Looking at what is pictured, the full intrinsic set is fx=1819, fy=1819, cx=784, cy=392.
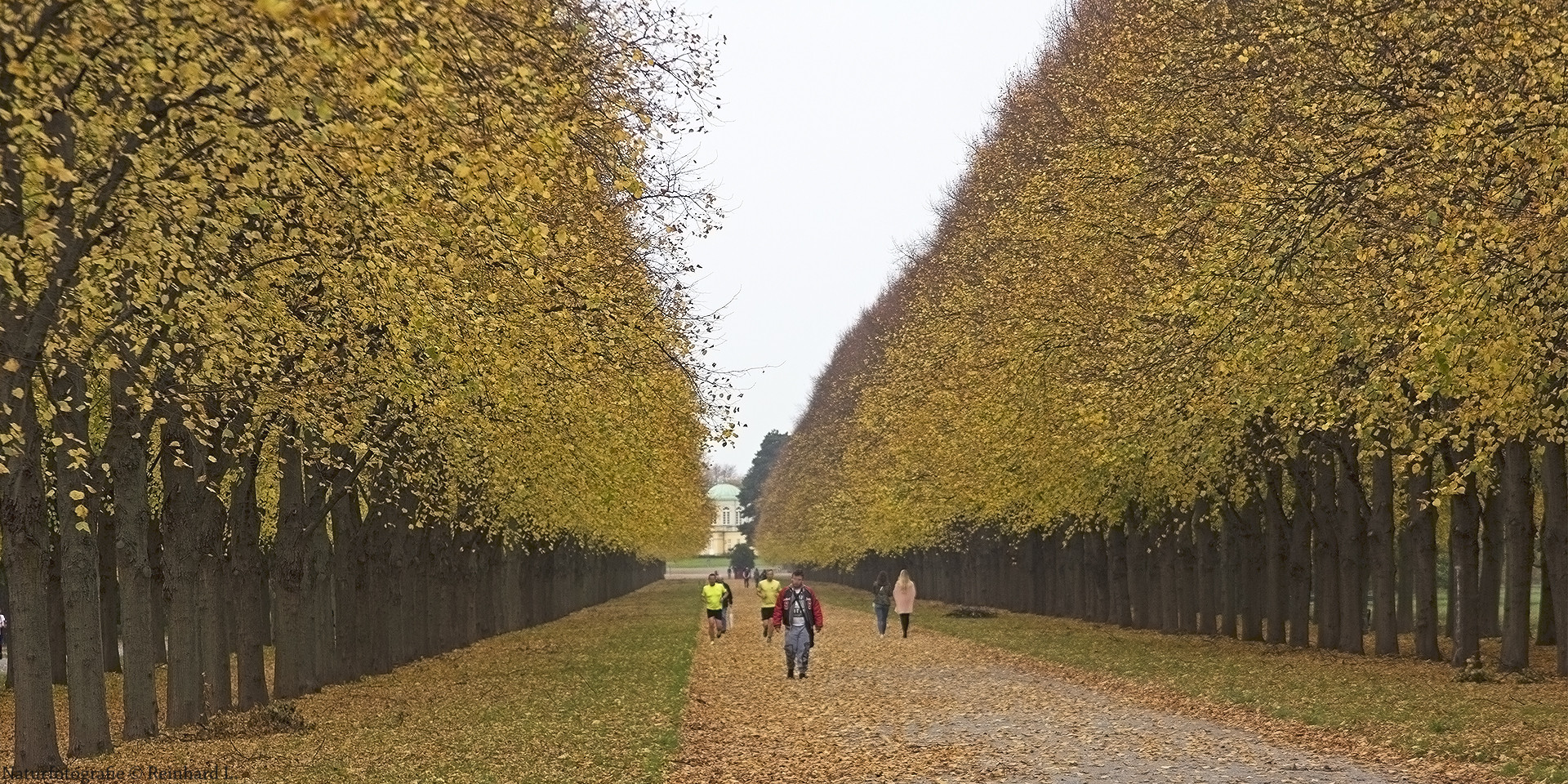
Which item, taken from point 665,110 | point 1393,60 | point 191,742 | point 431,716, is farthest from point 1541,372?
point 191,742

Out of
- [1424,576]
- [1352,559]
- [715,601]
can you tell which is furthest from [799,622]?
[715,601]

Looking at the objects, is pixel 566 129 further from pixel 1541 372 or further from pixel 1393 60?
pixel 1541 372

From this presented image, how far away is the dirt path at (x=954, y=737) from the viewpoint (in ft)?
53.1

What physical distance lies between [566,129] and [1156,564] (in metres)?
43.0

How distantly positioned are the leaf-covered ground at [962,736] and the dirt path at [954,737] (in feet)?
0.08

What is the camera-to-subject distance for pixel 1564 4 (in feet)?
56.0

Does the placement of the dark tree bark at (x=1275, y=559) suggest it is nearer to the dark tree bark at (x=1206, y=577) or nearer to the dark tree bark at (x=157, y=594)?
the dark tree bark at (x=1206, y=577)

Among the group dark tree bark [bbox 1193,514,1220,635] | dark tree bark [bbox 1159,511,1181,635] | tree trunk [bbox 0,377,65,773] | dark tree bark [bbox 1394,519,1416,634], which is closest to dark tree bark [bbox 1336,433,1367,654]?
dark tree bark [bbox 1193,514,1220,635]

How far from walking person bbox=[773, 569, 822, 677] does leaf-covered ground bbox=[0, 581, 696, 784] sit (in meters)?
1.99

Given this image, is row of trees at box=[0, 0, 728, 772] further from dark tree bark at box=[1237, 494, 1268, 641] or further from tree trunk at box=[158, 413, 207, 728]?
dark tree bark at box=[1237, 494, 1268, 641]

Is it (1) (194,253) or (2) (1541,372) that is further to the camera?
(2) (1541,372)

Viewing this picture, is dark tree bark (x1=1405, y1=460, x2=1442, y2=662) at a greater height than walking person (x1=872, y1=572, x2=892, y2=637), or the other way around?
dark tree bark (x1=1405, y1=460, x2=1442, y2=662)

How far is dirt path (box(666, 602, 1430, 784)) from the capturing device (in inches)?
637

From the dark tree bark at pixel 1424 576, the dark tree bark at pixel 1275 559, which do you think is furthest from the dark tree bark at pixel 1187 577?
the dark tree bark at pixel 1424 576
